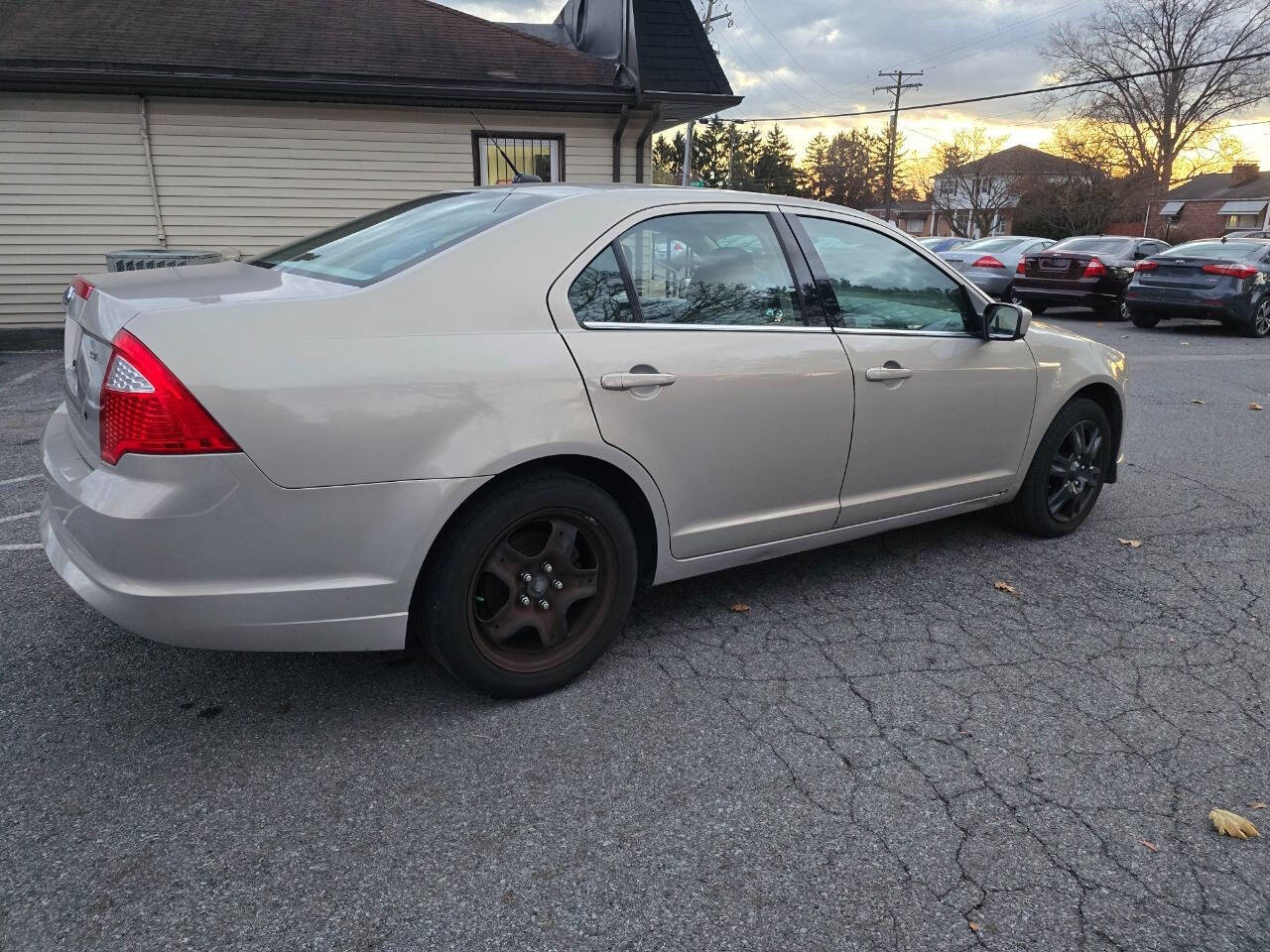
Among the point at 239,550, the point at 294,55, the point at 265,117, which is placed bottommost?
the point at 239,550

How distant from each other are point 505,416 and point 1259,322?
48.3 ft

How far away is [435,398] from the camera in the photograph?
2.50 m

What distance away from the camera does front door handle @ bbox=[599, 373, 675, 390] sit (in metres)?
2.83

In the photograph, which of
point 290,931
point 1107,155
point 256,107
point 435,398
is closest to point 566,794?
point 290,931

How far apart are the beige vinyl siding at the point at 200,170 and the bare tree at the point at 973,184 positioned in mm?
53757

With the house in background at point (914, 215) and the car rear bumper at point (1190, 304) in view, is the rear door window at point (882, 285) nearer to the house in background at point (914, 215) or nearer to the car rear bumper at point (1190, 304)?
the car rear bumper at point (1190, 304)

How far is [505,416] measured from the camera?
2621 mm

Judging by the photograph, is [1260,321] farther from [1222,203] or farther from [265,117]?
[1222,203]

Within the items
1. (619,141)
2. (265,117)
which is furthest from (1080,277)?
(265,117)

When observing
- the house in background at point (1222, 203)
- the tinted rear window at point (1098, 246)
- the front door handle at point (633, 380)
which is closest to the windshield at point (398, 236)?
the front door handle at point (633, 380)

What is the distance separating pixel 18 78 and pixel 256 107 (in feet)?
7.91

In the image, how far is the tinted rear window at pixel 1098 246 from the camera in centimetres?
1556

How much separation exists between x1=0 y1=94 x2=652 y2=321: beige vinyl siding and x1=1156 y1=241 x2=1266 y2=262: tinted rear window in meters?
8.67

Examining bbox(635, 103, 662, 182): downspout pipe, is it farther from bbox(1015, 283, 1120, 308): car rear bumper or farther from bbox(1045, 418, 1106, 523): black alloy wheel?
→ bbox(1045, 418, 1106, 523): black alloy wheel
